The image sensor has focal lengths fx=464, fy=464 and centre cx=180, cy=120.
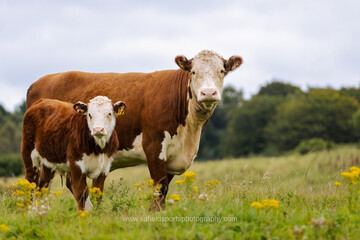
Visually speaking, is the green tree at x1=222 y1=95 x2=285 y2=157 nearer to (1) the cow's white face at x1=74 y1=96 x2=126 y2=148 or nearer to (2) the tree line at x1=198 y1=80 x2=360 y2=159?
(2) the tree line at x1=198 y1=80 x2=360 y2=159

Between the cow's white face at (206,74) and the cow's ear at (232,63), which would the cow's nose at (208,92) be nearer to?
the cow's white face at (206,74)

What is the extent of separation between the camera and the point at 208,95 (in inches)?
294

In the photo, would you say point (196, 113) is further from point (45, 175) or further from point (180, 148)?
point (45, 175)

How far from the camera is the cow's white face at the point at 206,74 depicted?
7.54m

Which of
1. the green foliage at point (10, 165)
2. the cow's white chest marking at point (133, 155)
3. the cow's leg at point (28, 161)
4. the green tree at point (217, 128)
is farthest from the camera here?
the green tree at point (217, 128)

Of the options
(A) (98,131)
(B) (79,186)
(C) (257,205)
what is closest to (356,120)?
(B) (79,186)

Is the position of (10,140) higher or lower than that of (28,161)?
lower

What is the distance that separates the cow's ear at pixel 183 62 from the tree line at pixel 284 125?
143 feet

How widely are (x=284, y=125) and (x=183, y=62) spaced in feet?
182

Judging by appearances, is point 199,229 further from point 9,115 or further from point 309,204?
point 9,115

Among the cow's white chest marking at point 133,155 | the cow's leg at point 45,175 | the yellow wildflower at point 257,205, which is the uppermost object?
the cow's white chest marking at point 133,155

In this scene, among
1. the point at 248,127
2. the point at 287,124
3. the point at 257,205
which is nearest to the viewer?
the point at 257,205

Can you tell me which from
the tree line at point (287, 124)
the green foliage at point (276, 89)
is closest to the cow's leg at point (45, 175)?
the tree line at point (287, 124)

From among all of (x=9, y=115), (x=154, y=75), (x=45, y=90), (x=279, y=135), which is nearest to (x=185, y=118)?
(x=154, y=75)
